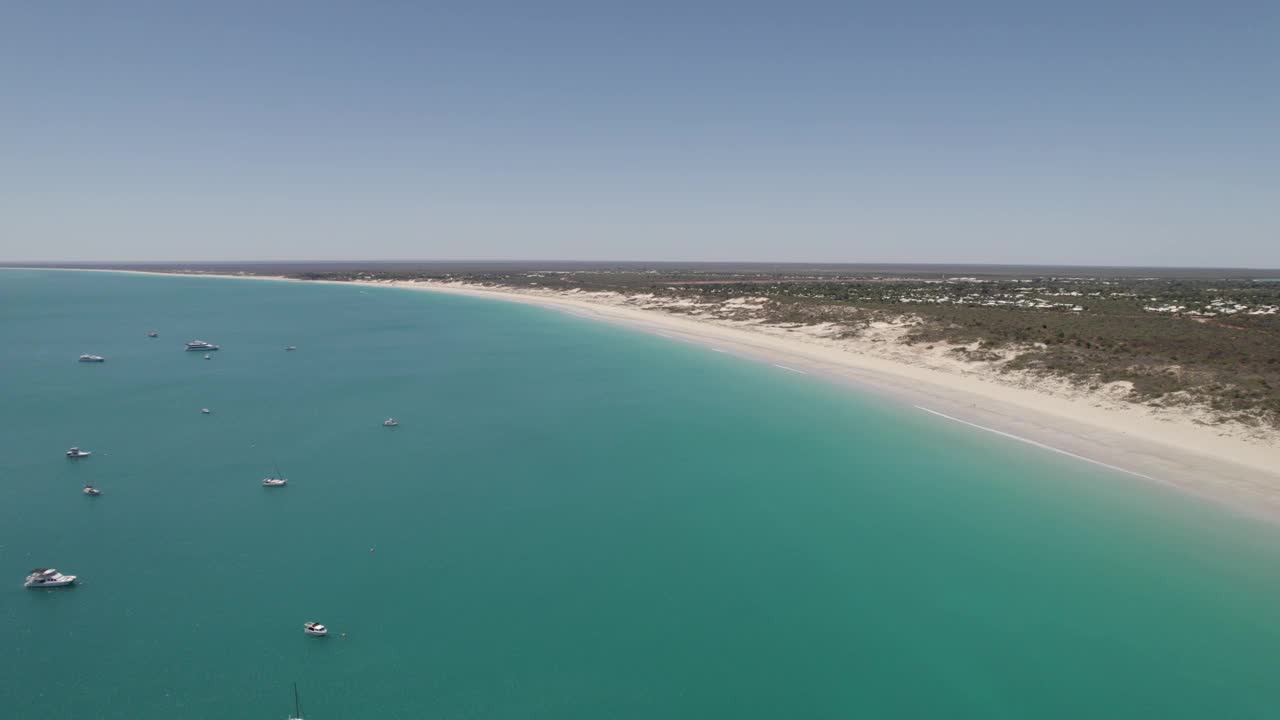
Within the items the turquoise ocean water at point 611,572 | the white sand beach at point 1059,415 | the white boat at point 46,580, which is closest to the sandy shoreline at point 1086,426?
the white sand beach at point 1059,415

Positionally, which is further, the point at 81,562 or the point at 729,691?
the point at 81,562

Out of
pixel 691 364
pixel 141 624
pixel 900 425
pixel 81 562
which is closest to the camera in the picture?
pixel 141 624

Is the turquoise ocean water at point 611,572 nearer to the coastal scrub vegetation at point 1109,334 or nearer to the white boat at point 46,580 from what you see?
the white boat at point 46,580

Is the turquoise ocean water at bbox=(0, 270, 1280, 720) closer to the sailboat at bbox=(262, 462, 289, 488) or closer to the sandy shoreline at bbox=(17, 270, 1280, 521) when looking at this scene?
the sailboat at bbox=(262, 462, 289, 488)

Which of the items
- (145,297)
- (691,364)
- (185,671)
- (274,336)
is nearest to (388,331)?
(274,336)

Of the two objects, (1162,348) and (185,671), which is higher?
(1162,348)

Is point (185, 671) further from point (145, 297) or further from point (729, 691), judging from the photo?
point (145, 297)

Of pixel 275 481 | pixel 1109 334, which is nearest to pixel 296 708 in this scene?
pixel 275 481

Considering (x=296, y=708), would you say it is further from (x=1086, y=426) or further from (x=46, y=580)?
(x=1086, y=426)
